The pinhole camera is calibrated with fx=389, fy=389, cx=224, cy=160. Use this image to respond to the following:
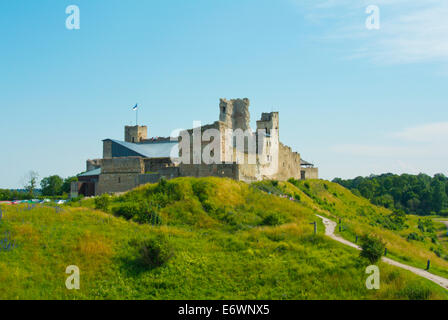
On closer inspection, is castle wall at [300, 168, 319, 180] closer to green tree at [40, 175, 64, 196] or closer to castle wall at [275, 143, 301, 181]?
castle wall at [275, 143, 301, 181]

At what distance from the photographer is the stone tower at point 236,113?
51.4 meters

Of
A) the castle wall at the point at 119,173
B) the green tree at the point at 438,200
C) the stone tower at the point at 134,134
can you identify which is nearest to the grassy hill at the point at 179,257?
the castle wall at the point at 119,173

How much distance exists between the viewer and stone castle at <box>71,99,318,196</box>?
38125mm

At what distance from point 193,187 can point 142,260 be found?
11.2m

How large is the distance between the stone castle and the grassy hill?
37.5 ft

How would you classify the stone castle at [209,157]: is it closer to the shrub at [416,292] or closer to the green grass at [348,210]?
the green grass at [348,210]

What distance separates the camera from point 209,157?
1511 inches

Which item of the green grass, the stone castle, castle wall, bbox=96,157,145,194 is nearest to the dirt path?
the green grass

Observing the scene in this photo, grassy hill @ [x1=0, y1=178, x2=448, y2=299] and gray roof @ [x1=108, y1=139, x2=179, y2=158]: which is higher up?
gray roof @ [x1=108, y1=139, x2=179, y2=158]

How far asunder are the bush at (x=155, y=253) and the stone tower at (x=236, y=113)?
33.5m

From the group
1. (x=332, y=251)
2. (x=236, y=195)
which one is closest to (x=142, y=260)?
(x=332, y=251)
